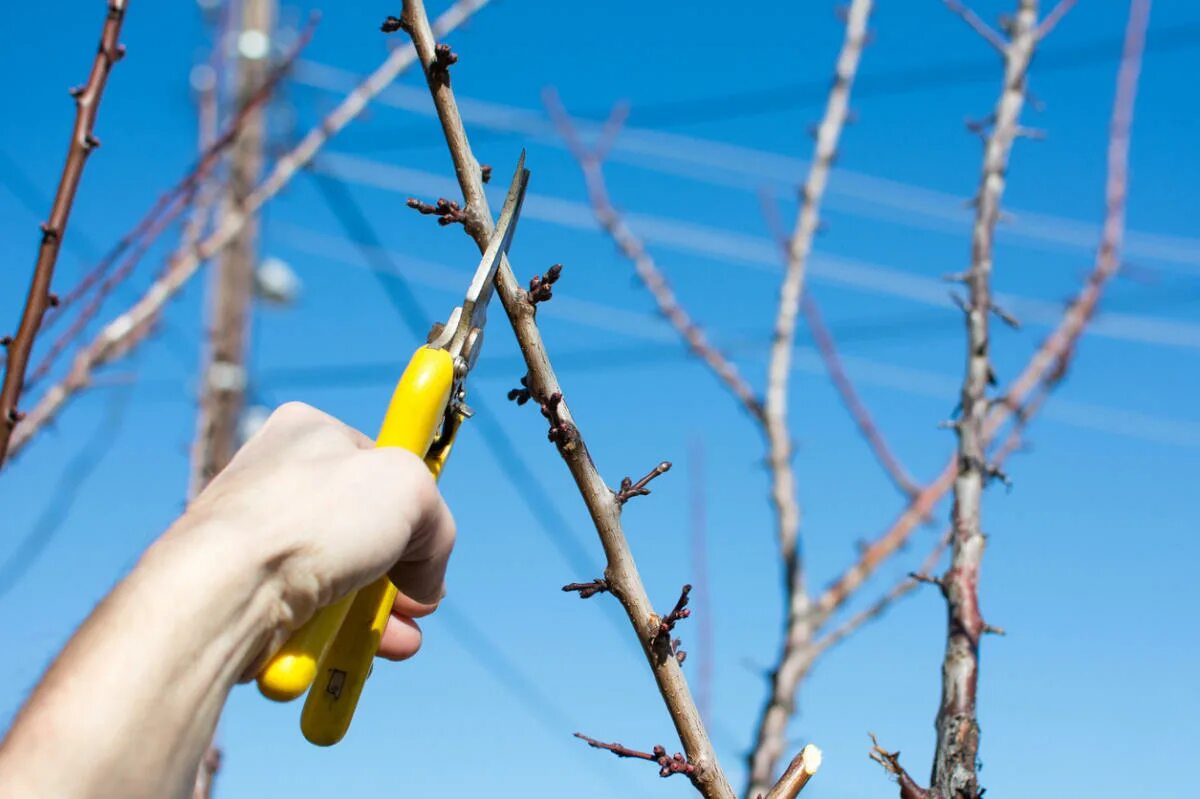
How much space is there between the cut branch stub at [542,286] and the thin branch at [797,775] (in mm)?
670

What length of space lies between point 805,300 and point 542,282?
2591mm

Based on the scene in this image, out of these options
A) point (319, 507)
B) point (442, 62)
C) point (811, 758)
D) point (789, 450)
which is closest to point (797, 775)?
point (811, 758)

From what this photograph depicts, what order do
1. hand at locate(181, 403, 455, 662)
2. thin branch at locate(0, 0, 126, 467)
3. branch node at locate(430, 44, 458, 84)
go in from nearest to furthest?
1. hand at locate(181, 403, 455, 662)
2. branch node at locate(430, 44, 458, 84)
3. thin branch at locate(0, 0, 126, 467)

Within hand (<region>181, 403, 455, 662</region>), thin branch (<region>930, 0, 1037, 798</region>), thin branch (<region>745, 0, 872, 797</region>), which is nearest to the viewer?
hand (<region>181, 403, 455, 662</region>)

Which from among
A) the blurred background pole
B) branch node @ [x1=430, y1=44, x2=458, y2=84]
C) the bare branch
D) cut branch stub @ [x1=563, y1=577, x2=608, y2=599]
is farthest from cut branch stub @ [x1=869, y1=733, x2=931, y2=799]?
the blurred background pole

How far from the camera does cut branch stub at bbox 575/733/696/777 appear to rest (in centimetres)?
145

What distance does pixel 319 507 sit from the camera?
3.68 feet

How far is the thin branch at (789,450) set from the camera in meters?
3.17

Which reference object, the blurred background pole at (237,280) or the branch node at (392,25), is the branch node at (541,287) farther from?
the blurred background pole at (237,280)

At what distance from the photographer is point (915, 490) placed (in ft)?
11.5

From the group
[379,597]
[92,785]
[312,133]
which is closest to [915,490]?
[312,133]

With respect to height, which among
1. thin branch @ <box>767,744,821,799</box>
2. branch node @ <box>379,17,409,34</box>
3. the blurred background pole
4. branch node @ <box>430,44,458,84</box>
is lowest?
thin branch @ <box>767,744,821,799</box>

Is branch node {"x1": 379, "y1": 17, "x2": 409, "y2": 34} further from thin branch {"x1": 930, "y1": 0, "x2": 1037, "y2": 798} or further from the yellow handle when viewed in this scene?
thin branch {"x1": 930, "y1": 0, "x2": 1037, "y2": 798}

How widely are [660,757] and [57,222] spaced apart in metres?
1.08
